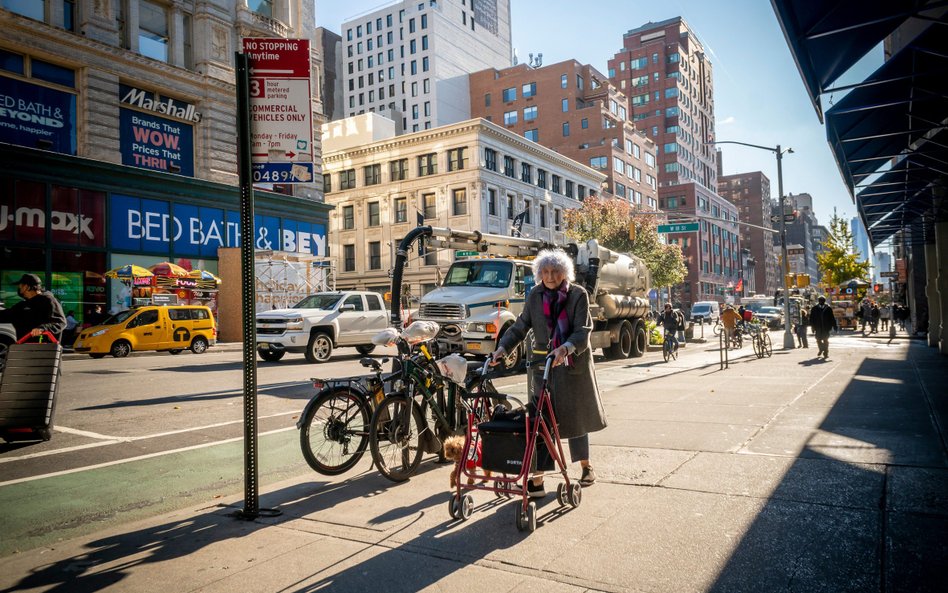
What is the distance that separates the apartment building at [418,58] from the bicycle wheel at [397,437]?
77.6 meters

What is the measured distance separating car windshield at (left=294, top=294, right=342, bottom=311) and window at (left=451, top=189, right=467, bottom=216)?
34.6 m

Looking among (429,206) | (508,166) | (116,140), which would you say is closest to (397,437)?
(116,140)

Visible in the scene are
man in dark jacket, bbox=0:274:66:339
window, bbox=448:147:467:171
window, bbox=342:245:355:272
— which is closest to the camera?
man in dark jacket, bbox=0:274:66:339

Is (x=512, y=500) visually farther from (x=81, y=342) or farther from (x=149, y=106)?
(x=149, y=106)

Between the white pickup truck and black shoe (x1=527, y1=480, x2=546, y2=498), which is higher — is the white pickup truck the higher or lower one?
the higher one

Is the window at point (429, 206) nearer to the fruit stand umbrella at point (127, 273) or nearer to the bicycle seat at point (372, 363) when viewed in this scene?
the fruit stand umbrella at point (127, 273)

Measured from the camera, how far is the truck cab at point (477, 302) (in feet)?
47.9

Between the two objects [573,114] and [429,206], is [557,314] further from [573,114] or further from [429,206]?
[573,114]

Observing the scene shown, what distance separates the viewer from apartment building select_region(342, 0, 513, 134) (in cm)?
8169

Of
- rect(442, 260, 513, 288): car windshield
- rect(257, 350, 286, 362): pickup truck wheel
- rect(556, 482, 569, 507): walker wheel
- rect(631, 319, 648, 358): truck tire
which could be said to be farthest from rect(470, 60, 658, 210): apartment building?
rect(556, 482, 569, 507): walker wheel

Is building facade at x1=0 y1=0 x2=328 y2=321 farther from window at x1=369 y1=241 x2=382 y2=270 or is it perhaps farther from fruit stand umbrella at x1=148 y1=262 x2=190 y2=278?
window at x1=369 y1=241 x2=382 y2=270

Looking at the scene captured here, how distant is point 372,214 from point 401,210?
127 inches

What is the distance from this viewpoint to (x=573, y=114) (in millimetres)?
76125

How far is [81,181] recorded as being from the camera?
2644cm
